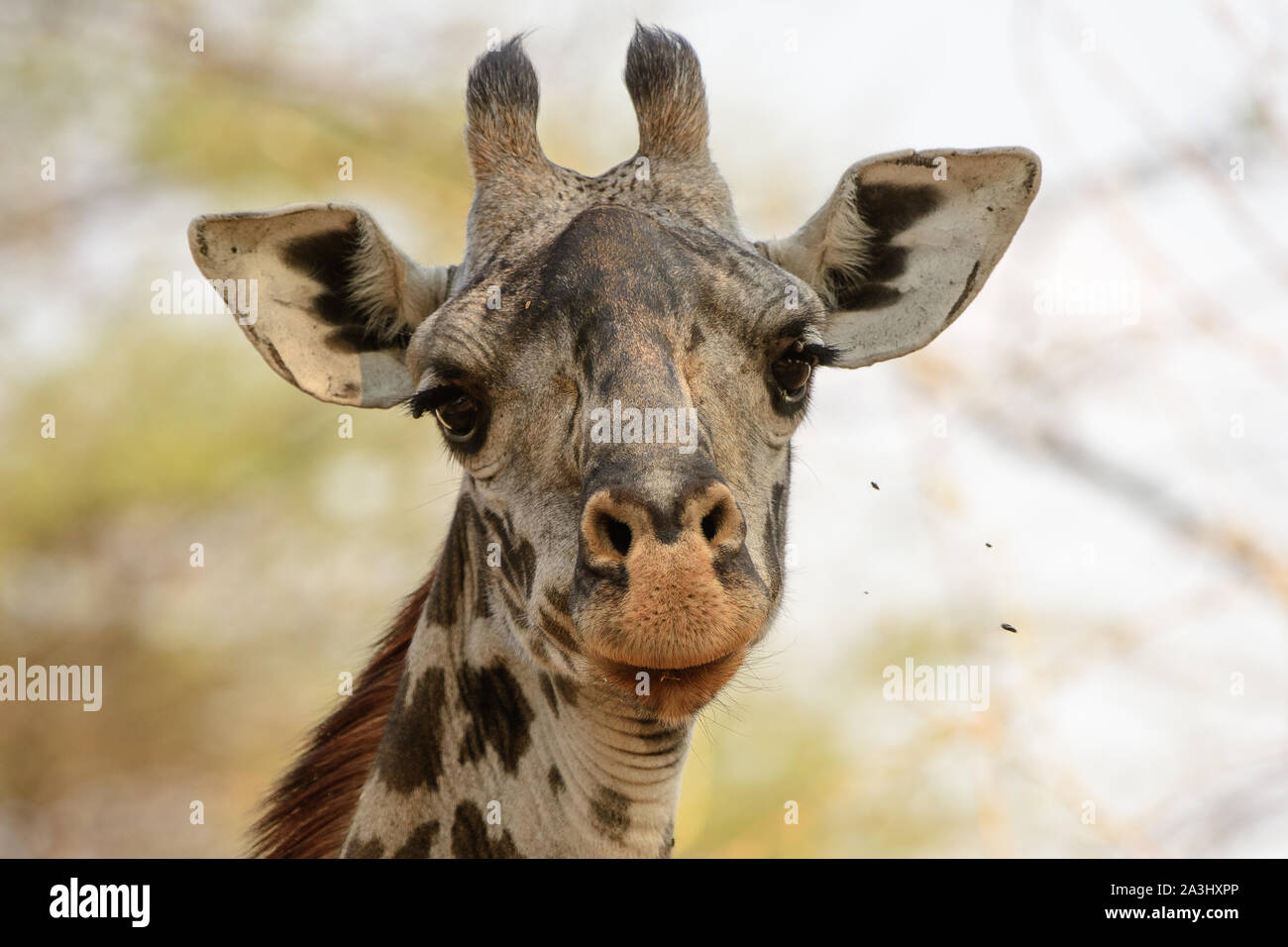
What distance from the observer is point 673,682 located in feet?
19.4

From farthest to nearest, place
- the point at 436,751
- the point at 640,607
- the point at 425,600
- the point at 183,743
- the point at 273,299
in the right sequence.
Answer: the point at 183,743, the point at 425,600, the point at 273,299, the point at 436,751, the point at 640,607

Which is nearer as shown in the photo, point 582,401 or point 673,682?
point 673,682

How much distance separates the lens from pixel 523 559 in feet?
21.6

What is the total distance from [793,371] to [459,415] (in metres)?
1.62

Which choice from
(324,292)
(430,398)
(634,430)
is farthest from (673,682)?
(324,292)

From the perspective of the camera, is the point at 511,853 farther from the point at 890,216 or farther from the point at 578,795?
the point at 890,216

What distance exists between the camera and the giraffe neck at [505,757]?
6.68 metres

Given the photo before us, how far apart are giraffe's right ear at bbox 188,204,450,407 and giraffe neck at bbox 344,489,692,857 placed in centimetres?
112

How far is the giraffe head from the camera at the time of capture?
5.66 m

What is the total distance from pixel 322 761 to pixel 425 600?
104cm

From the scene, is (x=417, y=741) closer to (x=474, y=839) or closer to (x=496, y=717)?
(x=496, y=717)

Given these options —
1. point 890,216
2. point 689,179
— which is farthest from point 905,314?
point 689,179

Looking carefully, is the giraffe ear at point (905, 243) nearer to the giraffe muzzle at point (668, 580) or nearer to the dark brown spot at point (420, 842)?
the giraffe muzzle at point (668, 580)

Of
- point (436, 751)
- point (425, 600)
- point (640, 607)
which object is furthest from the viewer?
point (425, 600)
